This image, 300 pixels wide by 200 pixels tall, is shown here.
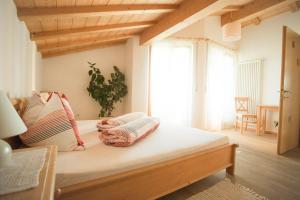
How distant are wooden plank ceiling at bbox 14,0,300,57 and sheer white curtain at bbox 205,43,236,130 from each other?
111 cm

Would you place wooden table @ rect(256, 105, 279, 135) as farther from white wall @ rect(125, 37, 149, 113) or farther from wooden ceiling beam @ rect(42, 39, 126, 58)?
wooden ceiling beam @ rect(42, 39, 126, 58)

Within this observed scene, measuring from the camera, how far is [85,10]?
2.24 m

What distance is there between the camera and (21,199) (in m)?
0.61

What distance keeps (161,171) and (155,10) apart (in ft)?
7.40

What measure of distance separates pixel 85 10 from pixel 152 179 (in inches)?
79.8

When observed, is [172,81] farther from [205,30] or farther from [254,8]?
[254,8]

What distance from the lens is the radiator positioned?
4941 millimetres

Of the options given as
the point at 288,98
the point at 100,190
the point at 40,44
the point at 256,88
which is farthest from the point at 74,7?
the point at 256,88

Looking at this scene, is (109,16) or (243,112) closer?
(109,16)

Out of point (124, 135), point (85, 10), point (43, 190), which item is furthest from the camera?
point (85, 10)

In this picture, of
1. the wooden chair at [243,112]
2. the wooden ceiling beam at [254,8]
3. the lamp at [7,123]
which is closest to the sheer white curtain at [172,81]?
the wooden ceiling beam at [254,8]

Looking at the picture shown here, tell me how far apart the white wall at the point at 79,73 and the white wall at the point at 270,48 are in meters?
3.56

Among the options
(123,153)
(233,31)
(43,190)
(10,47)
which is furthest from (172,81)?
(43,190)

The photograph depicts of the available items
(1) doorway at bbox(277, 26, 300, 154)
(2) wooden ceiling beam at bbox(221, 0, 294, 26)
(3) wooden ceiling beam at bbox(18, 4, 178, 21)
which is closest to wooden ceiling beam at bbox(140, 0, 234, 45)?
(3) wooden ceiling beam at bbox(18, 4, 178, 21)
